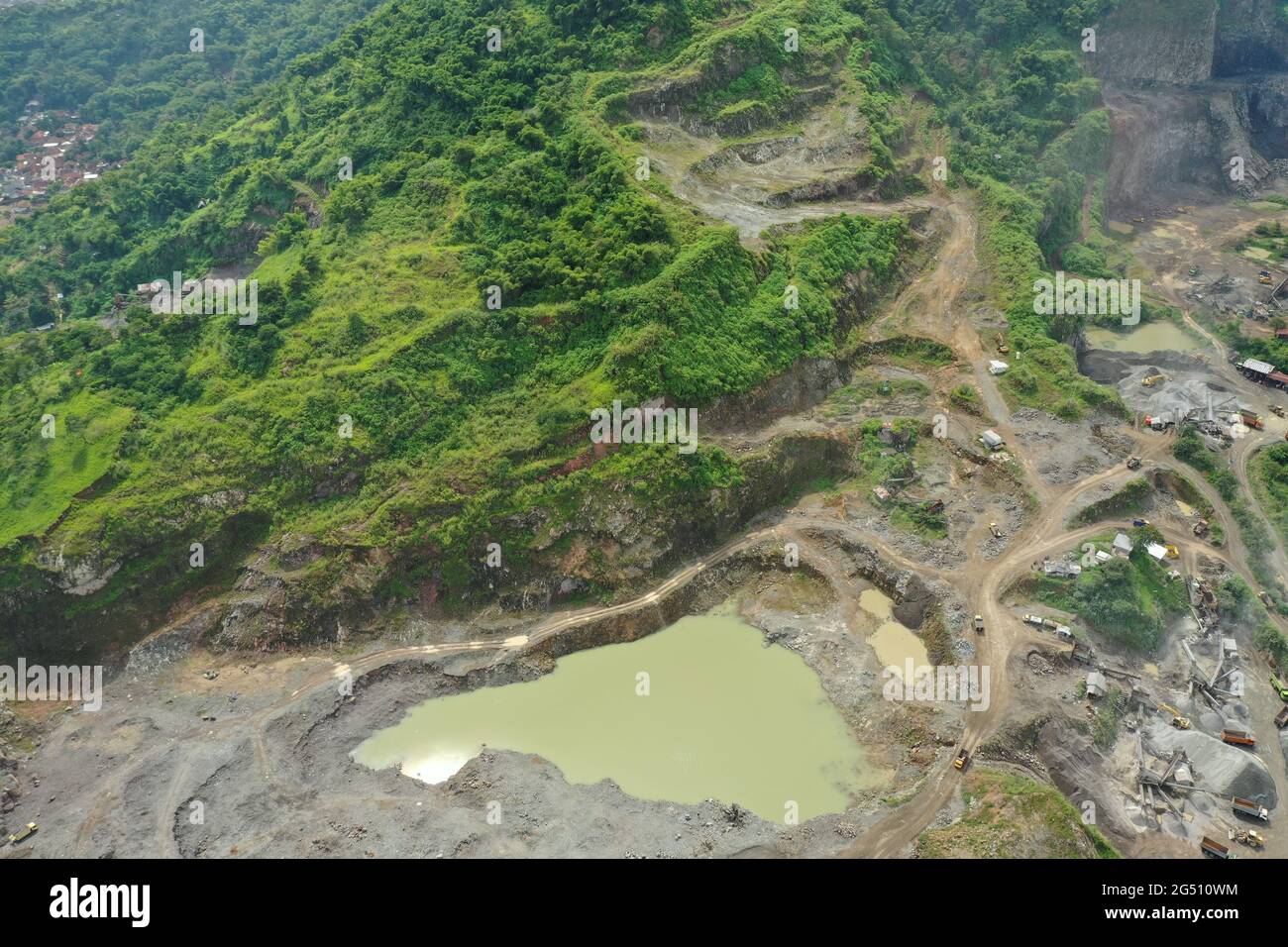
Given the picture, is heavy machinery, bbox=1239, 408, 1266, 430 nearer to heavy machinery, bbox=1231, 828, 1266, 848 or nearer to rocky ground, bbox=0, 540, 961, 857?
rocky ground, bbox=0, 540, 961, 857

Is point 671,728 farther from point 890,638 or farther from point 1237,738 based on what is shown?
point 1237,738

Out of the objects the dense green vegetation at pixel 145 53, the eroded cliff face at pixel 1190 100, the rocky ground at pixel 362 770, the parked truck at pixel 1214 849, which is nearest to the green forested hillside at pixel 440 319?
the rocky ground at pixel 362 770

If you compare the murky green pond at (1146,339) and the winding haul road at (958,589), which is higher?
the murky green pond at (1146,339)

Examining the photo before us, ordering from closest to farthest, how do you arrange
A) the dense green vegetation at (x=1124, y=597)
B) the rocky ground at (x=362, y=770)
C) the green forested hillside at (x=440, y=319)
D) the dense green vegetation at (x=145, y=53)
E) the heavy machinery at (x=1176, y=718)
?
the rocky ground at (x=362, y=770), the heavy machinery at (x=1176, y=718), the dense green vegetation at (x=1124, y=597), the green forested hillside at (x=440, y=319), the dense green vegetation at (x=145, y=53)

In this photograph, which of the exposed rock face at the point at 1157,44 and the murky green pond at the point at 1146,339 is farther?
the exposed rock face at the point at 1157,44

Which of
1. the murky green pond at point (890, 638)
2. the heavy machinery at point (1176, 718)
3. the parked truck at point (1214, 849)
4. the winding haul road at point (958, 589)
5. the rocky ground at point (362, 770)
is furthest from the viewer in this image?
the murky green pond at point (890, 638)

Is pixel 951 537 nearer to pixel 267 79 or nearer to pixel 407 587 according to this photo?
pixel 407 587

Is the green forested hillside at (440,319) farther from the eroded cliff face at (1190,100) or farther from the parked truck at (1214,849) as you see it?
the parked truck at (1214,849)
